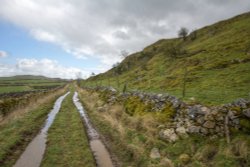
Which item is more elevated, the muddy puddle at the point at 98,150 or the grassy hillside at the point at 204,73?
the grassy hillside at the point at 204,73

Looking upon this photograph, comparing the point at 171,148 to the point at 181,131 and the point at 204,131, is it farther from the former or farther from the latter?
the point at 204,131

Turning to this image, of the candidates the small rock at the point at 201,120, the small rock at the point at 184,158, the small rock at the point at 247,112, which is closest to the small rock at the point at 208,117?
the small rock at the point at 201,120

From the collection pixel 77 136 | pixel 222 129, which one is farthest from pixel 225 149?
pixel 77 136

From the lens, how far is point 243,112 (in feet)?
45.3

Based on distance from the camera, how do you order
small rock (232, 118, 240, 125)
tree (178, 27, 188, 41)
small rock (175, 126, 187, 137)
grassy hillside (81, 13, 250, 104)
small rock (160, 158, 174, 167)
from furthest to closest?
Result: tree (178, 27, 188, 41)
grassy hillside (81, 13, 250, 104)
small rock (175, 126, 187, 137)
small rock (232, 118, 240, 125)
small rock (160, 158, 174, 167)

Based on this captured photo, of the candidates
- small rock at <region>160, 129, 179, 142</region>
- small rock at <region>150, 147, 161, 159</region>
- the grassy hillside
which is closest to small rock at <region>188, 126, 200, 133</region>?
small rock at <region>160, 129, 179, 142</region>

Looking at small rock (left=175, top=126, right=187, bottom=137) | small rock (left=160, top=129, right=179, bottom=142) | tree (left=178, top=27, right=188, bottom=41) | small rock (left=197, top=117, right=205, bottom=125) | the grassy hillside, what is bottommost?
small rock (left=160, top=129, right=179, bottom=142)

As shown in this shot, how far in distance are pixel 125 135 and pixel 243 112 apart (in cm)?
917

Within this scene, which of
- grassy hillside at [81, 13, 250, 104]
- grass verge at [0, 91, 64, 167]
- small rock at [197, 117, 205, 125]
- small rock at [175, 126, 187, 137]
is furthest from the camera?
grassy hillside at [81, 13, 250, 104]

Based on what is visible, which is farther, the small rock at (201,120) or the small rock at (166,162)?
the small rock at (201,120)

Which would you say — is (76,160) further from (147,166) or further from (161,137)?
(161,137)

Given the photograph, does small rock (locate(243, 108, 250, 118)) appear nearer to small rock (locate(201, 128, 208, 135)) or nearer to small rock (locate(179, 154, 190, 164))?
small rock (locate(201, 128, 208, 135))

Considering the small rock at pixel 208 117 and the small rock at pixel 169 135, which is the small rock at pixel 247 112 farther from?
the small rock at pixel 169 135

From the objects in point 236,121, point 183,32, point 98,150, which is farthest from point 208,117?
point 183,32
